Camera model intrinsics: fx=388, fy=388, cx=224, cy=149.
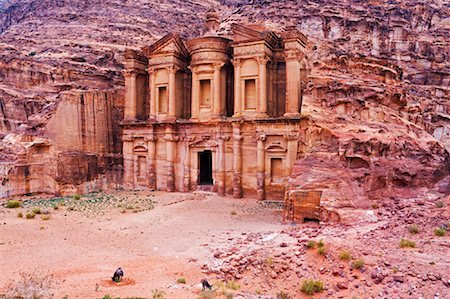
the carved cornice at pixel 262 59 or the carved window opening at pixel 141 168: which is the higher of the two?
the carved cornice at pixel 262 59

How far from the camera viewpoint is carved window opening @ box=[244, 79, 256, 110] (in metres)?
28.6

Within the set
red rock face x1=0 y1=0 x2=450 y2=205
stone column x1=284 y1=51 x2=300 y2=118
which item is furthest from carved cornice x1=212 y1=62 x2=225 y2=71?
Answer: red rock face x1=0 y1=0 x2=450 y2=205

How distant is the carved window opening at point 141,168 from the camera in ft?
104

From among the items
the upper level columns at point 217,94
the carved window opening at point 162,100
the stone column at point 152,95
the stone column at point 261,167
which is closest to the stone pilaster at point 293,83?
the stone column at point 261,167

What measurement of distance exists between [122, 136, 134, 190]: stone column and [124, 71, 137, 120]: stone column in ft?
6.71

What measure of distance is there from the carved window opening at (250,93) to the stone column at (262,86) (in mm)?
976

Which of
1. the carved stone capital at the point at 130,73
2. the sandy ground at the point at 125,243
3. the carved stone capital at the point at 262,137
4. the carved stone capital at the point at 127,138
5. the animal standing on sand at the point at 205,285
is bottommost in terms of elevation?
the sandy ground at the point at 125,243

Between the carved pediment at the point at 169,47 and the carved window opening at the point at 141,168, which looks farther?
the carved window opening at the point at 141,168

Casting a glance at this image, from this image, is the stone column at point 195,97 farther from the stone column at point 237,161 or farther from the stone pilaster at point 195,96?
the stone column at point 237,161

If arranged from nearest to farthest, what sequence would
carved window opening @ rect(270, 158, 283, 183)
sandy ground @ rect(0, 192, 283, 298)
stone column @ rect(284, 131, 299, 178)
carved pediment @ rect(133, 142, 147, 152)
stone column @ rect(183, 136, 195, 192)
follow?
sandy ground @ rect(0, 192, 283, 298)
stone column @ rect(284, 131, 299, 178)
carved window opening @ rect(270, 158, 283, 183)
stone column @ rect(183, 136, 195, 192)
carved pediment @ rect(133, 142, 147, 152)

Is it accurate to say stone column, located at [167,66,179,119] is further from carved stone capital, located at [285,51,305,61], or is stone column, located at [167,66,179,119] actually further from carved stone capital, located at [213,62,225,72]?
carved stone capital, located at [285,51,305,61]

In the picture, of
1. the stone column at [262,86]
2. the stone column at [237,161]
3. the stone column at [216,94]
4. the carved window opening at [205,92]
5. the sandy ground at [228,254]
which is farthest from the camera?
the carved window opening at [205,92]

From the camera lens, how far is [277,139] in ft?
85.9

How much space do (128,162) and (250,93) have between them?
11.6 m
